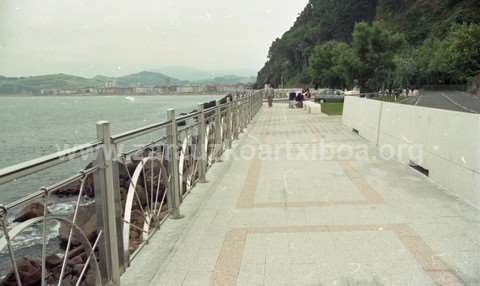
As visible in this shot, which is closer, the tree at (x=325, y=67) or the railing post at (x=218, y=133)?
the railing post at (x=218, y=133)

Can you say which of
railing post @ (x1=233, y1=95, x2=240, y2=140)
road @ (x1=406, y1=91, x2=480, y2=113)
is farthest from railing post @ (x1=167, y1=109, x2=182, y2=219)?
road @ (x1=406, y1=91, x2=480, y2=113)

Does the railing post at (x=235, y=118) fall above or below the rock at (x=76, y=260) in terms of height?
above

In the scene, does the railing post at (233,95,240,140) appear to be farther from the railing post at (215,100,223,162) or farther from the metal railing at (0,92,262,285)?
the metal railing at (0,92,262,285)

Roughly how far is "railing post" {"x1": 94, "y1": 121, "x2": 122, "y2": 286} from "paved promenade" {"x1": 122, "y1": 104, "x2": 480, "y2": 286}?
333 millimetres

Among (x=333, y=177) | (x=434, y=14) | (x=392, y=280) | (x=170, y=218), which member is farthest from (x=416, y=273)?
(x=434, y=14)

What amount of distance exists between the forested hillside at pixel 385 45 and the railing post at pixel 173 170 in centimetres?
3684

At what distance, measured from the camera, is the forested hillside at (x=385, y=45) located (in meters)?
39.5

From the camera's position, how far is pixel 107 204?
2883mm

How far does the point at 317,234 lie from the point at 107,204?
2110 millimetres

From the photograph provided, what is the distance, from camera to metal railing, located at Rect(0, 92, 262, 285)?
214cm

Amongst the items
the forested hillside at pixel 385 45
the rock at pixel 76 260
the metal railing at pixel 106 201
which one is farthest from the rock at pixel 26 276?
the forested hillside at pixel 385 45

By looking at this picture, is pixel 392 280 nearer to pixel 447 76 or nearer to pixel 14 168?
pixel 14 168

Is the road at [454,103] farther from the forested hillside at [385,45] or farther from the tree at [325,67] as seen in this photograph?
the tree at [325,67]

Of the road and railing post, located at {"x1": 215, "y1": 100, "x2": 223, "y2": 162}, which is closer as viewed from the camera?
railing post, located at {"x1": 215, "y1": 100, "x2": 223, "y2": 162}
